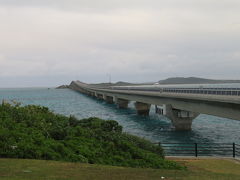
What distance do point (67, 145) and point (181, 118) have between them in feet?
87.7

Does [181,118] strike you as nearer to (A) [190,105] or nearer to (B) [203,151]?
(A) [190,105]

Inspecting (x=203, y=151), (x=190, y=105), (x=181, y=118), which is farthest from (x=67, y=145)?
(x=181, y=118)

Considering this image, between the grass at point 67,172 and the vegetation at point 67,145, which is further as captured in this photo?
the vegetation at point 67,145

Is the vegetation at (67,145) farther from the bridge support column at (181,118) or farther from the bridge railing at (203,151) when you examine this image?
the bridge support column at (181,118)

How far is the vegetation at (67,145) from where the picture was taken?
39.7 feet

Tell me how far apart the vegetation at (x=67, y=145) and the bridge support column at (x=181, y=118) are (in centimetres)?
2064

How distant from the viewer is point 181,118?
38844mm

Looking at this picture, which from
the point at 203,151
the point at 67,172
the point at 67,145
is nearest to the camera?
the point at 67,172

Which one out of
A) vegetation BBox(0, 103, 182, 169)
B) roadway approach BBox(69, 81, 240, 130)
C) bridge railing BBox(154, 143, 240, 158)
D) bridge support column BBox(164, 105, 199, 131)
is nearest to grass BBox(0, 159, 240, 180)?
vegetation BBox(0, 103, 182, 169)

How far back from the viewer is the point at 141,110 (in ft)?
208

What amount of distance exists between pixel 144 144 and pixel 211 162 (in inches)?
148

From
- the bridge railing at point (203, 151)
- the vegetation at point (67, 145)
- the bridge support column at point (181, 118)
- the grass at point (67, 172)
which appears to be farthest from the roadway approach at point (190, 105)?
the grass at point (67, 172)

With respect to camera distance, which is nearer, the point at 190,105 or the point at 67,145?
the point at 67,145

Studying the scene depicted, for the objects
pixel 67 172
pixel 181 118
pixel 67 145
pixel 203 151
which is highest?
pixel 67 172
